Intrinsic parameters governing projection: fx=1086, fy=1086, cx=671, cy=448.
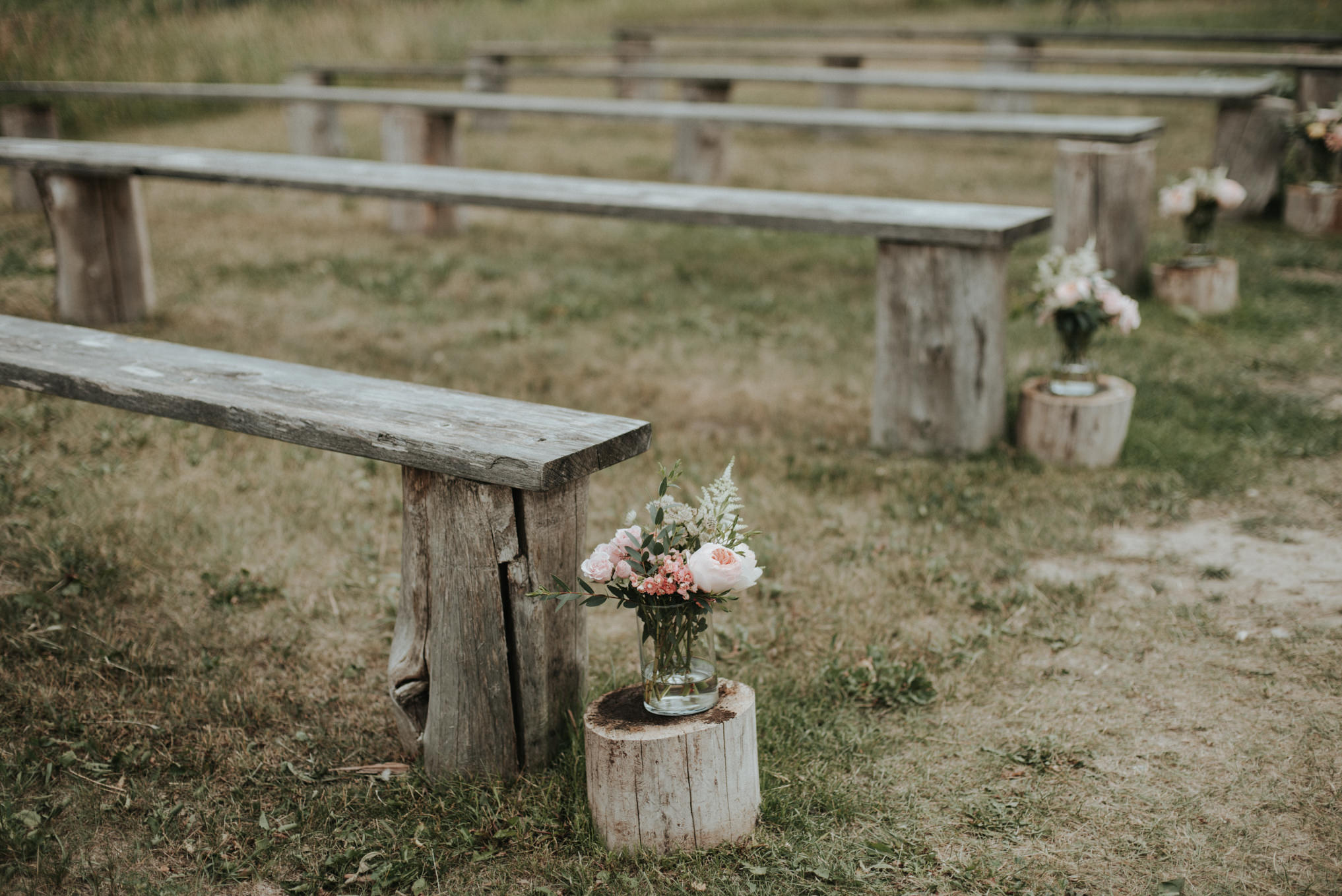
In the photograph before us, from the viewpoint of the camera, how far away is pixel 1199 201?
5211 millimetres

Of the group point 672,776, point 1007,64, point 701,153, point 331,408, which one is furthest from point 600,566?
point 1007,64

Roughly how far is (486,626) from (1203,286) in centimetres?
450

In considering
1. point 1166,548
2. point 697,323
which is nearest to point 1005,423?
point 1166,548

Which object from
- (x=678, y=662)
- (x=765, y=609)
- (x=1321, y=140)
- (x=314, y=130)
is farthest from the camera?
(x=314, y=130)

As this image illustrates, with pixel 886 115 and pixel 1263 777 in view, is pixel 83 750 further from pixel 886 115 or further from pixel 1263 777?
pixel 886 115

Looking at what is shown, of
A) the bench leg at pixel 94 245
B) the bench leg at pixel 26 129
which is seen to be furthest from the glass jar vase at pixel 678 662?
the bench leg at pixel 26 129

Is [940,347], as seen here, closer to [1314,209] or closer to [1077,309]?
[1077,309]

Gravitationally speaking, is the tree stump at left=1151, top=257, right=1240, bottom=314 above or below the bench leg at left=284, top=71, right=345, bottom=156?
below

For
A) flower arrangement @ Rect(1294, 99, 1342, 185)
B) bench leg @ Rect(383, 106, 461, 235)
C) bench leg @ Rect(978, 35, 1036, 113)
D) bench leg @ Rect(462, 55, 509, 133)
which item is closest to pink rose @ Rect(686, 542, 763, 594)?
bench leg @ Rect(383, 106, 461, 235)

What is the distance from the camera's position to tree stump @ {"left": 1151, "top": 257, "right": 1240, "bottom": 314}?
5.38 meters

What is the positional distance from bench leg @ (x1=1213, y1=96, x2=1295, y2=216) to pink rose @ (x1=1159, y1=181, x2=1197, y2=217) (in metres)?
2.08

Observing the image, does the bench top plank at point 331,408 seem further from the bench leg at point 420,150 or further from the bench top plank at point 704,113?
the bench leg at point 420,150

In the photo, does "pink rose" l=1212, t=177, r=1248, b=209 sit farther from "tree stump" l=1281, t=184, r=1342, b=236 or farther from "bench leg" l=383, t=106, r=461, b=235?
"bench leg" l=383, t=106, r=461, b=235

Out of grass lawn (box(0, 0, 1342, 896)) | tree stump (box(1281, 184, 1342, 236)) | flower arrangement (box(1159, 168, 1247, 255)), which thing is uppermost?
flower arrangement (box(1159, 168, 1247, 255))
